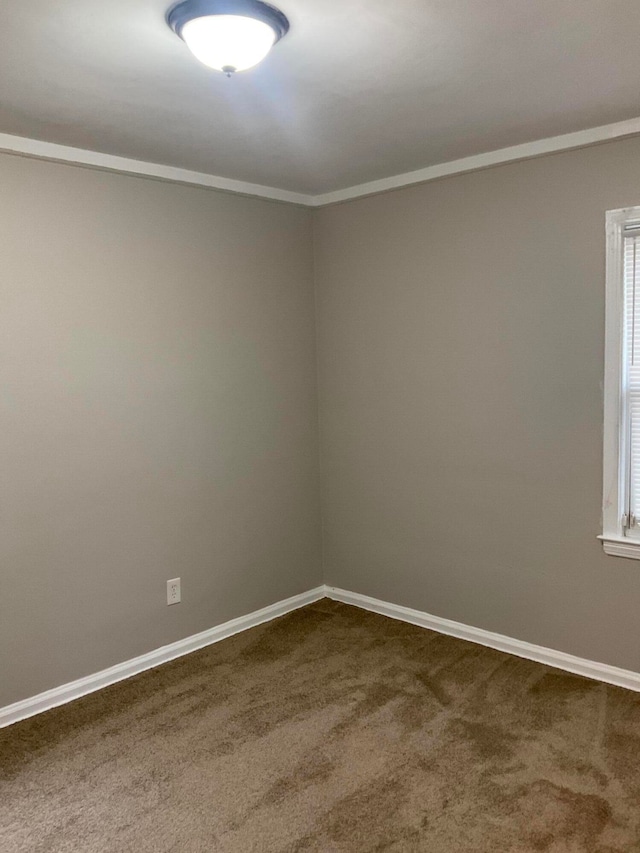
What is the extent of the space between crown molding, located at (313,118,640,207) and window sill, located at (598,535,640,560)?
1.55m

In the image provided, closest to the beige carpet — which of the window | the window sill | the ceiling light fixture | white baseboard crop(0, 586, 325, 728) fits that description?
white baseboard crop(0, 586, 325, 728)

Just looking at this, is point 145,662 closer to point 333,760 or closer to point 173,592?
point 173,592

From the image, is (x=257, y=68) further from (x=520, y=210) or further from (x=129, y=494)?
(x=129, y=494)

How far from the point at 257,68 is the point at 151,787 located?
225 cm

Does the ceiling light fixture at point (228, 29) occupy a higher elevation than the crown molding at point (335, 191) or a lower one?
lower

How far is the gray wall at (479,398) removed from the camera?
2805 millimetres

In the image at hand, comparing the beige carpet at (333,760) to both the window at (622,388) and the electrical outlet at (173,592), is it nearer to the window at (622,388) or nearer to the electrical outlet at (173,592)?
the electrical outlet at (173,592)

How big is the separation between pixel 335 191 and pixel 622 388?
1.74 meters

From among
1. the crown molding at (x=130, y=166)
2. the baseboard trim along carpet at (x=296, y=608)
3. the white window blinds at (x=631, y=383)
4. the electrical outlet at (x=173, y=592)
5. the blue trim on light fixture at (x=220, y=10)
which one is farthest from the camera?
the electrical outlet at (x=173, y=592)

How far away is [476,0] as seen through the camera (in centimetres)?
163

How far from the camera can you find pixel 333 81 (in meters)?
2.09

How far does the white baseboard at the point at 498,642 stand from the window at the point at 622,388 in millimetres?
500

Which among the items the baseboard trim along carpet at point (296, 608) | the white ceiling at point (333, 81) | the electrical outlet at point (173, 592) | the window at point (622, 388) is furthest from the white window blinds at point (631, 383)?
the electrical outlet at point (173, 592)

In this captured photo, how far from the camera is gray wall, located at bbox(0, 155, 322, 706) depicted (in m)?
2.67
